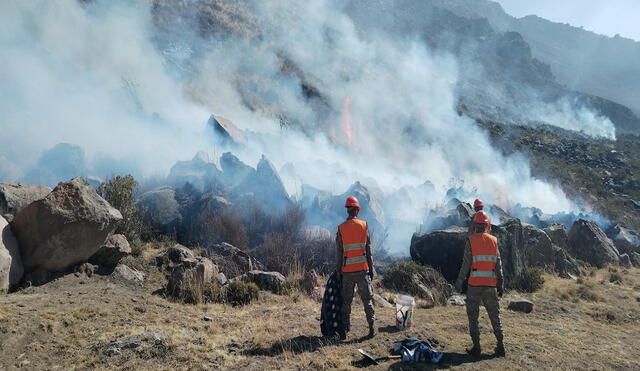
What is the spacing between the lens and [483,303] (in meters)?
5.92

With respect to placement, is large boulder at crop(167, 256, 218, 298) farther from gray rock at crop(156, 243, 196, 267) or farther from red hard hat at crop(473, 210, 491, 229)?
red hard hat at crop(473, 210, 491, 229)

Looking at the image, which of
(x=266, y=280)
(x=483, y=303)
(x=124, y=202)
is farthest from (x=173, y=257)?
(x=483, y=303)

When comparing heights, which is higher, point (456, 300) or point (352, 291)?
point (352, 291)

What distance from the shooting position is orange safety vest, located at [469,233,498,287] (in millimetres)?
5883

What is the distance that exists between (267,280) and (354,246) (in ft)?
11.2

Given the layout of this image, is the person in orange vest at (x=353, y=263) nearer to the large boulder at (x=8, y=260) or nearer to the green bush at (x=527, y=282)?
the large boulder at (x=8, y=260)

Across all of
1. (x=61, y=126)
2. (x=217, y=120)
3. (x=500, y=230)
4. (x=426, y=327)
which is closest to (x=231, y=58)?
(x=217, y=120)

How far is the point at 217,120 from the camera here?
2028cm

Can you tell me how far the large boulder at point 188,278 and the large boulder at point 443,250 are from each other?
5803 mm

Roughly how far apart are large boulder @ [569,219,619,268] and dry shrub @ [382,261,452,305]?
9.29 meters

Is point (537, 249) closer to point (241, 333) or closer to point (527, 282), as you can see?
point (527, 282)

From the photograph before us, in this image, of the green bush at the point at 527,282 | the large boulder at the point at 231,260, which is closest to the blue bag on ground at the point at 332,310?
the large boulder at the point at 231,260

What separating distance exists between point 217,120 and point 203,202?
27.8 feet

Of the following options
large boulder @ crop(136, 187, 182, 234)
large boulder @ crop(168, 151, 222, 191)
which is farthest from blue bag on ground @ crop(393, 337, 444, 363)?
large boulder @ crop(168, 151, 222, 191)
